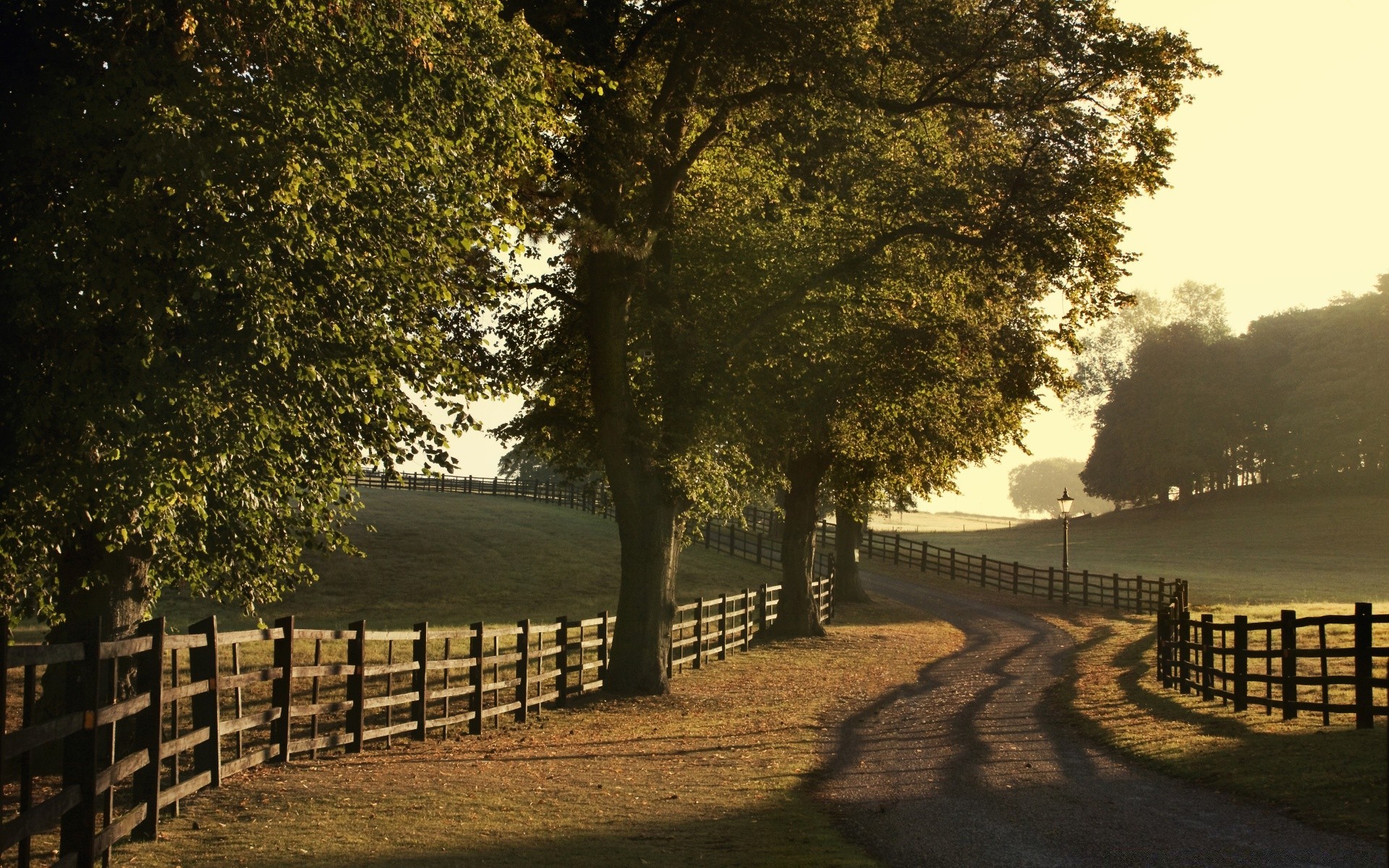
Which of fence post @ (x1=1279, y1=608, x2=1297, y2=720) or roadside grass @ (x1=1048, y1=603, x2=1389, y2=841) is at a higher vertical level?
fence post @ (x1=1279, y1=608, x2=1297, y2=720)

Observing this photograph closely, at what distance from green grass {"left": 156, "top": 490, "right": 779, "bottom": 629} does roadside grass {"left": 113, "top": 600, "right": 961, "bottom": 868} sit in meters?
14.8

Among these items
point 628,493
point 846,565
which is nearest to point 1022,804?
point 628,493

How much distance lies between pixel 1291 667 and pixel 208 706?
39.8 ft

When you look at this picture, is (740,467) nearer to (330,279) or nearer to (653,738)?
(653,738)

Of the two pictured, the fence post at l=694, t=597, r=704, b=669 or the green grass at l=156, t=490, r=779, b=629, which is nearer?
the fence post at l=694, t=597, r=704, b=669

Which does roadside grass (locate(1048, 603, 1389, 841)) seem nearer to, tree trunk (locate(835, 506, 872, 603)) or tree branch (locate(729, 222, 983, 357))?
tree branch (locate(729, 222, 983, 357))

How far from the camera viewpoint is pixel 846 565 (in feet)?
140

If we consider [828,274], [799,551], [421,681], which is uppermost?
[828,274]

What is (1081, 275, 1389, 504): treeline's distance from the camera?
77.4 meters

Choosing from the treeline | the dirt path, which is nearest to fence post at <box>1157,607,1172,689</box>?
the dirt path

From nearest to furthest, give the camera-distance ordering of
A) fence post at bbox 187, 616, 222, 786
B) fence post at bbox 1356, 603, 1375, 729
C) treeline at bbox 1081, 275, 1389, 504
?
fence post at bbox 187, 616, 222, 786 → fence post at bbox 1356, 603, 1375, 729 → treeline at bbox 1081, 275, 1389, 504

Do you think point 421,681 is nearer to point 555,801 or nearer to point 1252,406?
point 555,801

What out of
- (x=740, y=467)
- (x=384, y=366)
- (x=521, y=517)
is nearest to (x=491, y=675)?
(x=740, y=467)

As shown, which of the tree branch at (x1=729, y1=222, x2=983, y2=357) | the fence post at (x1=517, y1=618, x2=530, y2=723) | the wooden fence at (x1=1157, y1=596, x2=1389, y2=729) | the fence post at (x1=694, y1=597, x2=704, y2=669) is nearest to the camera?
the wooden fence at (x1=1157, y1=596, x2=1389, y2=729)
